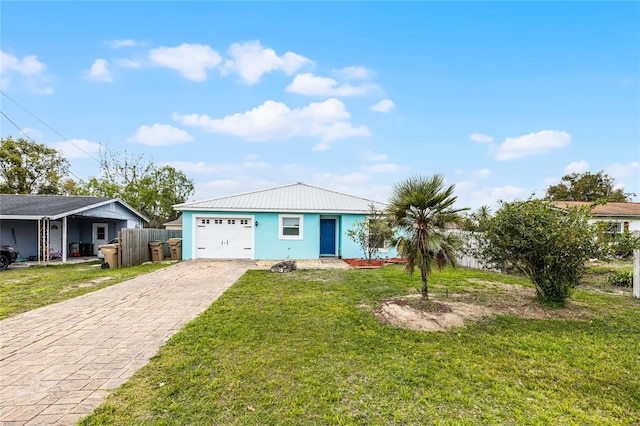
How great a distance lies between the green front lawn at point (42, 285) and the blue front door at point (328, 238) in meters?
7.81

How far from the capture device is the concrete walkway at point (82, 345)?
2.74 metres

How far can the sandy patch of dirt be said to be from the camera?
5043 millimetres

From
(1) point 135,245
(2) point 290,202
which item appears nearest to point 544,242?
(2) point 290,202

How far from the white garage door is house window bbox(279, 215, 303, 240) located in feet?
5.13

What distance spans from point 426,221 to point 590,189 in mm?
40874

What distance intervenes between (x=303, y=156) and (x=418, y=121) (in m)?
7.78

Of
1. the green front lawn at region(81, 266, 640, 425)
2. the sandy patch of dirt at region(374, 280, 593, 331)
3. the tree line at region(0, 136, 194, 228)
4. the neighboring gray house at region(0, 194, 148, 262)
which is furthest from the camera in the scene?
the tree line at region(0, 136, 194, 228)

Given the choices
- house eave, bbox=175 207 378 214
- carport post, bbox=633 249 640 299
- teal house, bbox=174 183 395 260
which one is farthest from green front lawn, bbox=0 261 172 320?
carport post, bbox=633 249 640 299

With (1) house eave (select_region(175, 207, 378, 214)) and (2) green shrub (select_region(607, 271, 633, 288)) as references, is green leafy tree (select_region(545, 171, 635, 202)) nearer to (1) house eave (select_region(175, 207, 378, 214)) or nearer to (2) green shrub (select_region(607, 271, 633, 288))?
(2) green shrub (select_region(607, 271, 633, 288))

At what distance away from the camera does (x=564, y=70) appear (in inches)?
431

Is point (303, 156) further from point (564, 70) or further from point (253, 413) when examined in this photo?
point (253, 413)

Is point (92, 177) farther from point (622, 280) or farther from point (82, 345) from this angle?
point (622, 280)

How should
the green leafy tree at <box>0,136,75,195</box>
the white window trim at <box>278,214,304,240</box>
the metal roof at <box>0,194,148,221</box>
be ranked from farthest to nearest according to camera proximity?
1. the green leafy tree at <box>0,136,75,195</box>
2. the white window trim at <box>278,214,304,240</box>
3. the metal roof at <box>0,194,148,221</box>

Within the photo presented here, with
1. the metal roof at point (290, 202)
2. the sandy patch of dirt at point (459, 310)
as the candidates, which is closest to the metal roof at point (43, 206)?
the metal roof at point (290, 202)
